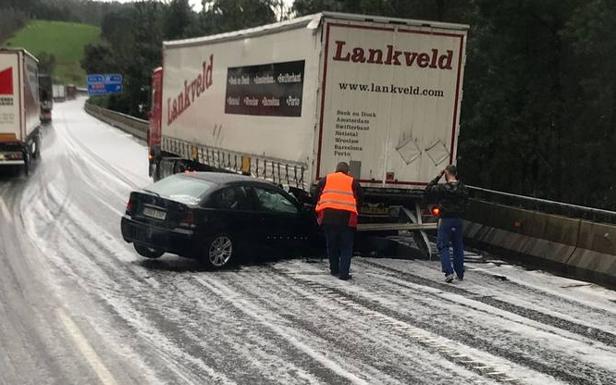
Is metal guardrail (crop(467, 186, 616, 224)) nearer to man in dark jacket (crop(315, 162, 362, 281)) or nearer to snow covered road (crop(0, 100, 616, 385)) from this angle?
snow covered road (crop(0, 100, 616, 385))

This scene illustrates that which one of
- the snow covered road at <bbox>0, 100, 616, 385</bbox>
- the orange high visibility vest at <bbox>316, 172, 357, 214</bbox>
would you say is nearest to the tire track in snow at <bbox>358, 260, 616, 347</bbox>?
the snow covered road at <bbox>0, 100, 616, 385</bbox>

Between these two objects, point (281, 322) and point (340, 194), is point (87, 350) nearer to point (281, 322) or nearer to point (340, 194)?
point (281, 322)

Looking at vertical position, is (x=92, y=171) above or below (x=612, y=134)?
below

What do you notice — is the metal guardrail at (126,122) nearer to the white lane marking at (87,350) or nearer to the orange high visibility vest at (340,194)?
the orange high visibility vest at (340,194)

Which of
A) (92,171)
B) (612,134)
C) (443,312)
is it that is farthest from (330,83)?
(92,171)

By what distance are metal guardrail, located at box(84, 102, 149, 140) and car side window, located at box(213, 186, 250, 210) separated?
29.2 meters

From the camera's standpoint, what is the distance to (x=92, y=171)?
917 inches

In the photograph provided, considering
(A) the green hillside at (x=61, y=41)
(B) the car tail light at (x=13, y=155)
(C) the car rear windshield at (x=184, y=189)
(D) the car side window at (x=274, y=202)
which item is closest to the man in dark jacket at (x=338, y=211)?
(D) the car side window at (x=274, y=202)

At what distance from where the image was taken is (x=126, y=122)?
154 feet

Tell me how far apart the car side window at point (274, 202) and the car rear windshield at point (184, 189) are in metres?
0.81

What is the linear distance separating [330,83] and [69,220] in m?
6.04

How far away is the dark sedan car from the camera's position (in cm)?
991

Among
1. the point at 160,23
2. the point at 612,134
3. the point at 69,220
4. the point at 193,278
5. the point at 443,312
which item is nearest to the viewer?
the point at 443,312

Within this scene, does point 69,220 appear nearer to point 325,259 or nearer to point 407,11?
point 325,259
